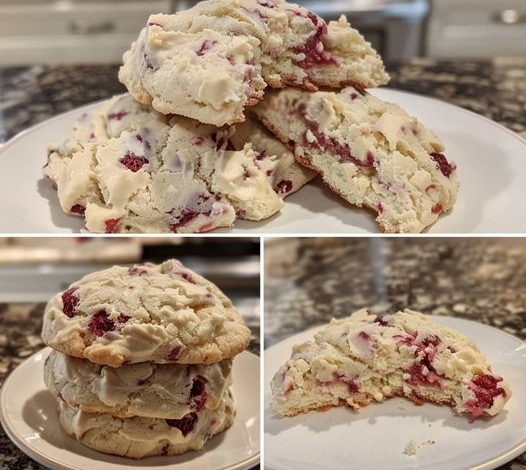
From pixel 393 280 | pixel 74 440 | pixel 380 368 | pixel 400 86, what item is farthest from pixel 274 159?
pixel 400 86

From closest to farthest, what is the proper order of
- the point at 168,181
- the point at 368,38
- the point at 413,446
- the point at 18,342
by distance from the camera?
the point at 413,446 < the point at 168,181 < the point at 18,342 < the point at 368,38

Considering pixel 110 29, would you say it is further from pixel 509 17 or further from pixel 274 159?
pixel 274 159

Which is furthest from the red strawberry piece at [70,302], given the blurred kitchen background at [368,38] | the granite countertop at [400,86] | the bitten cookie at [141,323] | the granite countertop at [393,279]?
the blurred kitchen background at [368,38]

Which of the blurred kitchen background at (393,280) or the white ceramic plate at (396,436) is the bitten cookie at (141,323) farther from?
the blurred kitchen background at (393,280)

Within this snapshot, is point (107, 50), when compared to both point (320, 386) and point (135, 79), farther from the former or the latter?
point (320, 386)

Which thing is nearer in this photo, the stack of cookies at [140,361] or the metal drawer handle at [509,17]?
the stack of cookies at [140,361]

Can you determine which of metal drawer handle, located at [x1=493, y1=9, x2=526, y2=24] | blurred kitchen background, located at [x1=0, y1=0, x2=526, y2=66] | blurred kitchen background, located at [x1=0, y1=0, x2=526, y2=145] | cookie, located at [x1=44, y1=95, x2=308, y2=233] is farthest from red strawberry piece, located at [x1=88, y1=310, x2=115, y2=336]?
metal drawer handle, located at [x1=493, y1=9, x2=526, y2=24]
